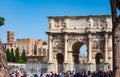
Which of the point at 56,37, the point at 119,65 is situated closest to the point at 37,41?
the point at 56,37

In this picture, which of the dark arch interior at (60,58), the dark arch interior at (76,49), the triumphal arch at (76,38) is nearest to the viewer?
the triumphal arch at (76,38)

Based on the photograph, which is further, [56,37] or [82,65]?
[56,37]

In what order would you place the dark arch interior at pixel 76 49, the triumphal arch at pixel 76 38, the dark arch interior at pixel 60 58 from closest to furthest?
the triumphal arch at pixel 76 38
the dark arch interior at pixel 76 49
the dark arch interior at pixel 60 58

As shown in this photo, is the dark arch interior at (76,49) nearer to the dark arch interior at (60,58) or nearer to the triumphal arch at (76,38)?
the triumphal arch at (76,38)

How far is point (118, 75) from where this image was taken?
12141mm

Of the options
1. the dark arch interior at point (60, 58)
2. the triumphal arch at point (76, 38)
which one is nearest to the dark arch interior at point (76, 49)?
the triumphal arch at point (76, 38)

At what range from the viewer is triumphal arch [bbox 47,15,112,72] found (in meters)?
51.6

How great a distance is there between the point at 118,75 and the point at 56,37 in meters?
42.1

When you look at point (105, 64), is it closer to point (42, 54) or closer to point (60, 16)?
point (60, 16)

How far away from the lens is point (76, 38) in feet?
174

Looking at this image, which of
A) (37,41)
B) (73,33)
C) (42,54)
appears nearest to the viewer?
(73,33)

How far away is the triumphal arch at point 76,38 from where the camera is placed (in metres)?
51.6

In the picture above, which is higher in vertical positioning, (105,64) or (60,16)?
(60,16)

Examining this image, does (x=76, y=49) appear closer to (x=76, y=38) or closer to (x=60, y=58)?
(x=76, y=38)
